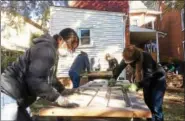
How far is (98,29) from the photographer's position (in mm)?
22094

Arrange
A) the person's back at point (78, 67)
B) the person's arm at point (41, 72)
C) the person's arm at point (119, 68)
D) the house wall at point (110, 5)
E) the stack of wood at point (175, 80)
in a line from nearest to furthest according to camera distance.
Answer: the person's arm at point (41, 72) → the person's arm at point (119, 68) → the person's back at point (78, 67) → the stack of wood at point (175, 80) → the house wall at point (110, 5)

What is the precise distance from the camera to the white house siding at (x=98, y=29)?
22.0 meters

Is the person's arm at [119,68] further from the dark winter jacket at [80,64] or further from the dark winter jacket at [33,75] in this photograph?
the dark winter jacket at [80,64]

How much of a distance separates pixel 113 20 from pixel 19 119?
1857 centimetres

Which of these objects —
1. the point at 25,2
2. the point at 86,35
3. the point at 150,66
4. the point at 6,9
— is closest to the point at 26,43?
the point at 25,2

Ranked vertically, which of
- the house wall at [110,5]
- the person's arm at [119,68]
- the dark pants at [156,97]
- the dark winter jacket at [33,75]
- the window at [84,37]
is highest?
the dark winter jacket at [33,75]

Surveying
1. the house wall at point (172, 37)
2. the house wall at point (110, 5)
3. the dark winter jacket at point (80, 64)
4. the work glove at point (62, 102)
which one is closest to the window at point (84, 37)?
the house wall at point (110, 5)

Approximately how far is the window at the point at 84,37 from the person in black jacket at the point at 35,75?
17957mm

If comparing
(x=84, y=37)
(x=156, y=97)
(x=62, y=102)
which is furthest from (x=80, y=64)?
(x=62, y=102)

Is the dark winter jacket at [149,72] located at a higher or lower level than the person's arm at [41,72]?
lower

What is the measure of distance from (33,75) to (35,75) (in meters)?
0.02

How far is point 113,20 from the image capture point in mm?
22016

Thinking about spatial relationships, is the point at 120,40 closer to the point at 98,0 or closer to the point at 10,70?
the point at 98,0

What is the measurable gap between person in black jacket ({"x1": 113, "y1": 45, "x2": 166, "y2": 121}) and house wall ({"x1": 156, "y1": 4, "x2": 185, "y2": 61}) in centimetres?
2121
